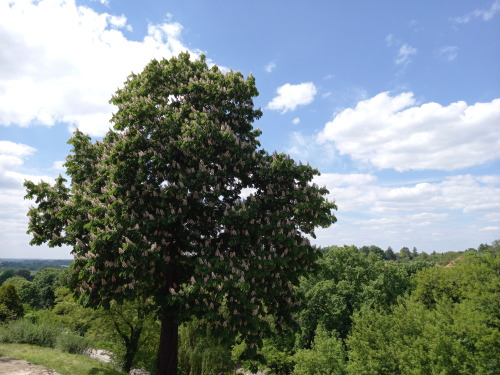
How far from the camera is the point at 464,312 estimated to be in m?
24.3

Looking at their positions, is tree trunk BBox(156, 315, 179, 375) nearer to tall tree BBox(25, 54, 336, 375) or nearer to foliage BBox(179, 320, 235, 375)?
tall tree BBox(25, 54, 336, 375)

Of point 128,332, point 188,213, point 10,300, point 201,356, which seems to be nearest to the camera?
point 188,213

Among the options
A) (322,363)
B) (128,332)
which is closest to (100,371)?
(128,332)

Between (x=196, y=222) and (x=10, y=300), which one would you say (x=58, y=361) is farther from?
(x=10, y=300)

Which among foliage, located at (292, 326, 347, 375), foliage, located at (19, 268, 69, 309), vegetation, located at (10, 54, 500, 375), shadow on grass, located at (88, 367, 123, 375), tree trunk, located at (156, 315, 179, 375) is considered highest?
vegetation, located at (10, 54, 500, 375)

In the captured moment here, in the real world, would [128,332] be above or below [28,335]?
below

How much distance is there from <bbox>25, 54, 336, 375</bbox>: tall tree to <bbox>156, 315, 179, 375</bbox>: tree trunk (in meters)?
0.05

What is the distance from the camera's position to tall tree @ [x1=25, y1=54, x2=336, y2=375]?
13109mm

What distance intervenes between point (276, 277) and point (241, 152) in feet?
19.2

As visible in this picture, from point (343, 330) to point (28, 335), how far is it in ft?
102

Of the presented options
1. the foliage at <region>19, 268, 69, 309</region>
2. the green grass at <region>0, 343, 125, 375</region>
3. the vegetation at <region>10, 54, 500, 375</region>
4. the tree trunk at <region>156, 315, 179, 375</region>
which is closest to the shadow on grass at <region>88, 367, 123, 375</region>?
the green grass at <region>0, 343, 125, 375</region>

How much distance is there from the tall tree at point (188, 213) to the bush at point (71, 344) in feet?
40.8

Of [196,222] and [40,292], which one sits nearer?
[196,222]

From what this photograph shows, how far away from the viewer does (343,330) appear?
38.1 metres
